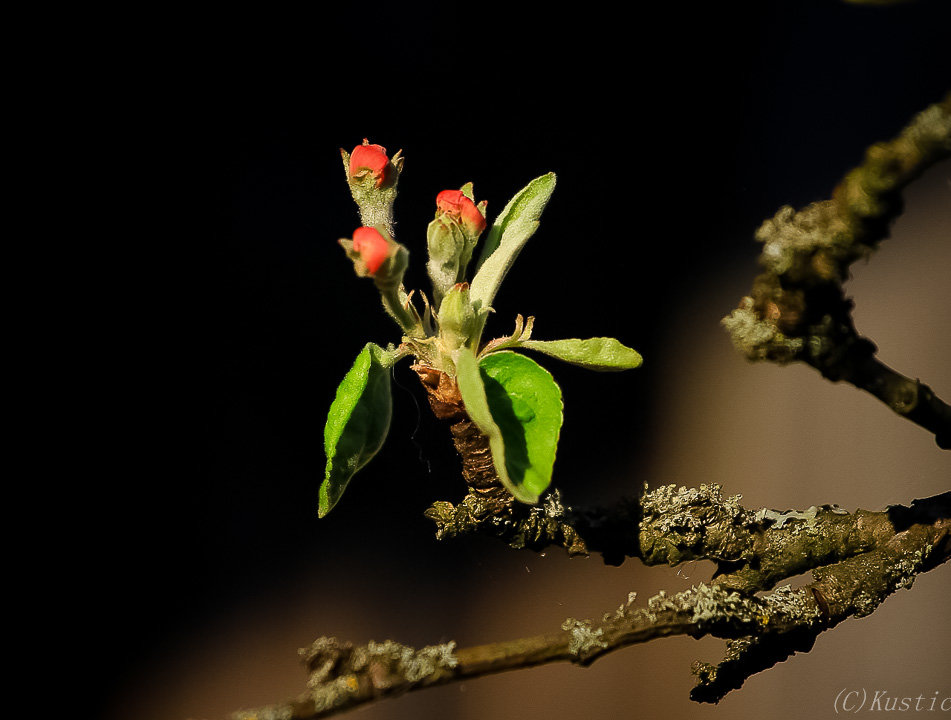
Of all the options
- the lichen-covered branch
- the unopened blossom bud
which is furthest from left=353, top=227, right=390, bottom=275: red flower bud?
the lichen-covered branch

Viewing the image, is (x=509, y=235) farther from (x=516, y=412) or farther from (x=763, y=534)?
(x=763, y=534)

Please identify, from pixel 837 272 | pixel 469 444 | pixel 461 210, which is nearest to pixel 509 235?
pixel 461 210

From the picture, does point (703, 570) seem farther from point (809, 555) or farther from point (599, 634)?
point (599, 634)

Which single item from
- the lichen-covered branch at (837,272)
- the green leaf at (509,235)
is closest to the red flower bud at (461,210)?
the green leaf at (509,235)

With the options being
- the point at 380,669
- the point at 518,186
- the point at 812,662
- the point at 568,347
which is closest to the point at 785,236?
the point at 568,347

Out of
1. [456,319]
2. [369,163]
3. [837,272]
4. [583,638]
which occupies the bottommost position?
[583,638]

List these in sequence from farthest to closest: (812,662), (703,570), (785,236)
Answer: (812,662) < (703,570) < (785,236)
